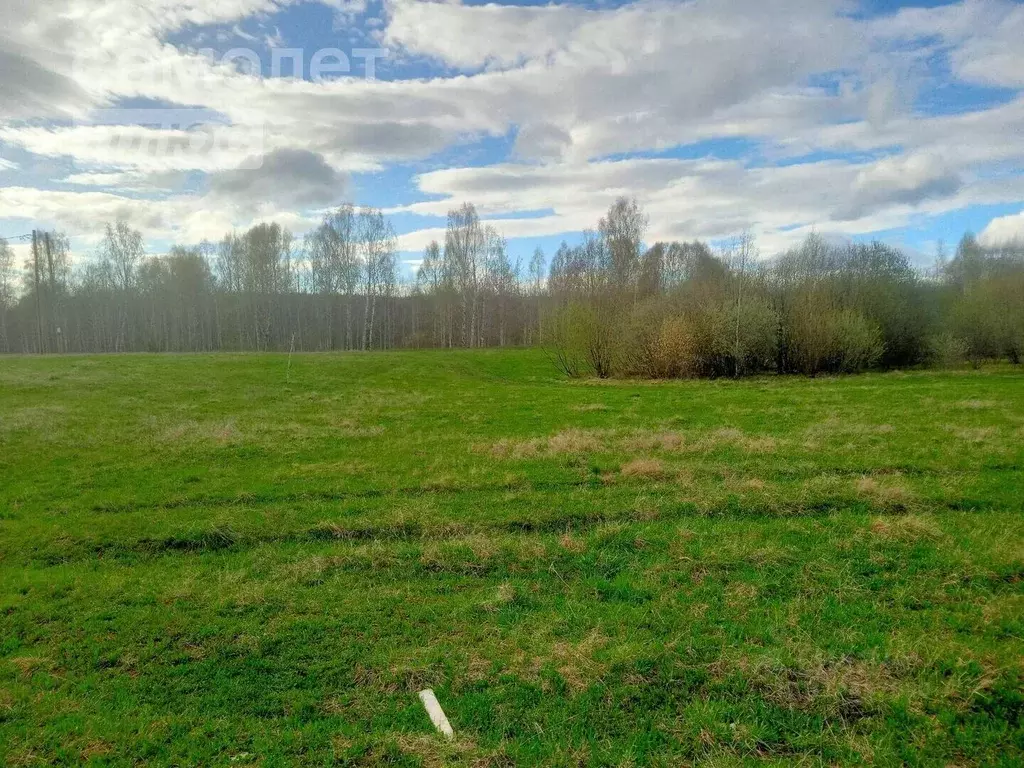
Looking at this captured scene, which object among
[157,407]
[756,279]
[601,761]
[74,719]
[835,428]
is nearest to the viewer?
[601,761]

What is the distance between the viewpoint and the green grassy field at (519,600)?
4801 millimetres

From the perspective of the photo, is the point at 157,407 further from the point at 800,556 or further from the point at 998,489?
the point at 998,489

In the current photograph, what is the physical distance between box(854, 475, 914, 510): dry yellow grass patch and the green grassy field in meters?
0.05

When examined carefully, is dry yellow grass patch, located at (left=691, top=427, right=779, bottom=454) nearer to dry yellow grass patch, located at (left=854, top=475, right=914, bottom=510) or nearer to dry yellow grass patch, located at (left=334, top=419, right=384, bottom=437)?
dry yellow grass patch, located at (left=854, top=475, right=914, bottom=510)

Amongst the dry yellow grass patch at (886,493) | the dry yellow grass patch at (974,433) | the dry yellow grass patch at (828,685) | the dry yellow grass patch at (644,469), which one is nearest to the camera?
the dry yellow grass patch at (828,685)

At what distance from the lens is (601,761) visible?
4523mm

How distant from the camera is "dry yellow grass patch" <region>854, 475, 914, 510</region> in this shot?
9.87m

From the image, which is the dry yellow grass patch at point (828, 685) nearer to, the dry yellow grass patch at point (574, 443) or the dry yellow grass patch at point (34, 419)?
the dry yellow grass patch at point (574, 443)

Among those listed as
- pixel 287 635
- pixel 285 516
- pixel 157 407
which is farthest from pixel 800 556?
pixel 157 407

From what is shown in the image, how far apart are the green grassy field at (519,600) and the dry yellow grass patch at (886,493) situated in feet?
0.18

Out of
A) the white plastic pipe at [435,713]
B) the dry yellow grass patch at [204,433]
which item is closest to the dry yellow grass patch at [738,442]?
the white plastic pipe at [435,713]

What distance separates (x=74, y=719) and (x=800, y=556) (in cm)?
825

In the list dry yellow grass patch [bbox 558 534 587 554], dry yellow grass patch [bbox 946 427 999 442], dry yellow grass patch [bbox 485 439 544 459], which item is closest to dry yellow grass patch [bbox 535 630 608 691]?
dry yellow grass patch [bbox 558 534 587 554]

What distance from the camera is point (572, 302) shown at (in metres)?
44.5
